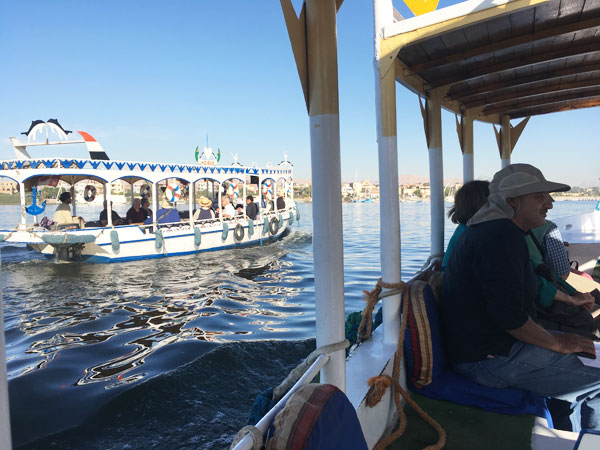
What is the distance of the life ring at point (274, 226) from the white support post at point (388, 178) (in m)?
17.7

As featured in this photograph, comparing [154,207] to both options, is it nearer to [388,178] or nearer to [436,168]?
[436,168]

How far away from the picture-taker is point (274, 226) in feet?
68.2

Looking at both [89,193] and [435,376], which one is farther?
[89,193]

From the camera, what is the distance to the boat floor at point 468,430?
7.07ft

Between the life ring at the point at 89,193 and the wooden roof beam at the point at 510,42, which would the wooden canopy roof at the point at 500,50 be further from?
the life ring at the point at 89,193

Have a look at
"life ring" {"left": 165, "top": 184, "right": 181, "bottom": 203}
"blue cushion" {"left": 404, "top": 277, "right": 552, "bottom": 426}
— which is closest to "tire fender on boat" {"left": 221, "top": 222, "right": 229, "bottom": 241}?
"life ring" {"left": 165, "top": 184, "right": 181, "bottom": 203}

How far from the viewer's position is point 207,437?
3898mm

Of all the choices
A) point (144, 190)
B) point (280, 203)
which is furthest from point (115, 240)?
point (280, 203)

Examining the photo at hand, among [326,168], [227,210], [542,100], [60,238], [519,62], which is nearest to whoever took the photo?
[326,168]

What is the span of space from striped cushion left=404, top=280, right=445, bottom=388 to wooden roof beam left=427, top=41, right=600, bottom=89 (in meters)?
2.09

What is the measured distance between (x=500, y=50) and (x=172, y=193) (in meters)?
15.4

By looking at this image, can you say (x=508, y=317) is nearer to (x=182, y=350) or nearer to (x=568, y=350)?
(x=568, y=350)

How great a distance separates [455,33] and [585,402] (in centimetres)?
247

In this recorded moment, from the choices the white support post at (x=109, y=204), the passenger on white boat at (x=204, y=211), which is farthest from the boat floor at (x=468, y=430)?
the passenger on white boat at (x=204, y=211)
